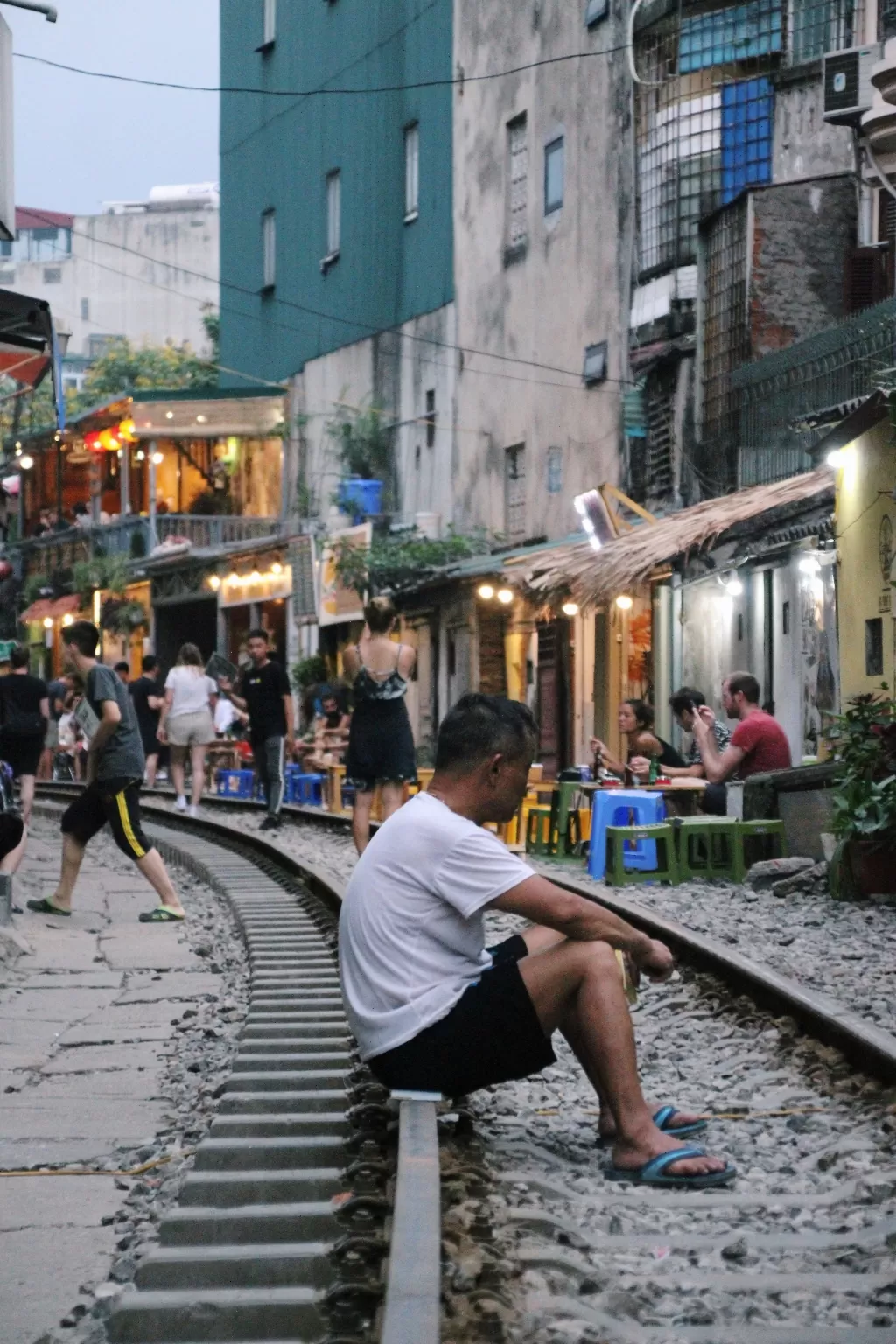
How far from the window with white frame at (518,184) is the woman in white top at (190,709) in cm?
1155

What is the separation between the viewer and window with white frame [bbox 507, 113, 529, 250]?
3127 centimetres

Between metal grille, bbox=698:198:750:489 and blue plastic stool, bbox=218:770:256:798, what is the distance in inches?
323

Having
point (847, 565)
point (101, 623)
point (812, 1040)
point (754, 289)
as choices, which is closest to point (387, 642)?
point (847, 565)

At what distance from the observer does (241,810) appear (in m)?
24.4

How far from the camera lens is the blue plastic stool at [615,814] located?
14.5 m

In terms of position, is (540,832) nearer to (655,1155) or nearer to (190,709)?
(190,709)

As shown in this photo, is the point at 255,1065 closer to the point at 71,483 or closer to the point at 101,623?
the point at 101,623

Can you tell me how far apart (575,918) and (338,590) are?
100 ft

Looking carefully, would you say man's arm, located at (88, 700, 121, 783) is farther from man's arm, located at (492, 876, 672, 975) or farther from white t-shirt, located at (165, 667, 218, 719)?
white t-shirt, located at (165, 667, 218, 719)

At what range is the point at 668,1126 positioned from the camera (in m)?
5.63

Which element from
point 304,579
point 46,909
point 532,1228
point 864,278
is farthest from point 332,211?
point 532,1228

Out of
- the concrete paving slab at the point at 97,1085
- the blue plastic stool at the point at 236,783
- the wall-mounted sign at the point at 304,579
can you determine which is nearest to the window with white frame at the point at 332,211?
the wall-mounted sign at the point at 304,579

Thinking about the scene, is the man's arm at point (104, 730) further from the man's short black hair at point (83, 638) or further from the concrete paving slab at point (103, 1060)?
the concrete paving slab at point (103, 1060)

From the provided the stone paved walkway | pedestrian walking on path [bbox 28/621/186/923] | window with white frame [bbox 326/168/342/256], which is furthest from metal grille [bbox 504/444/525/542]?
pedestrian walking on path [bbox 28/621/186/923]
